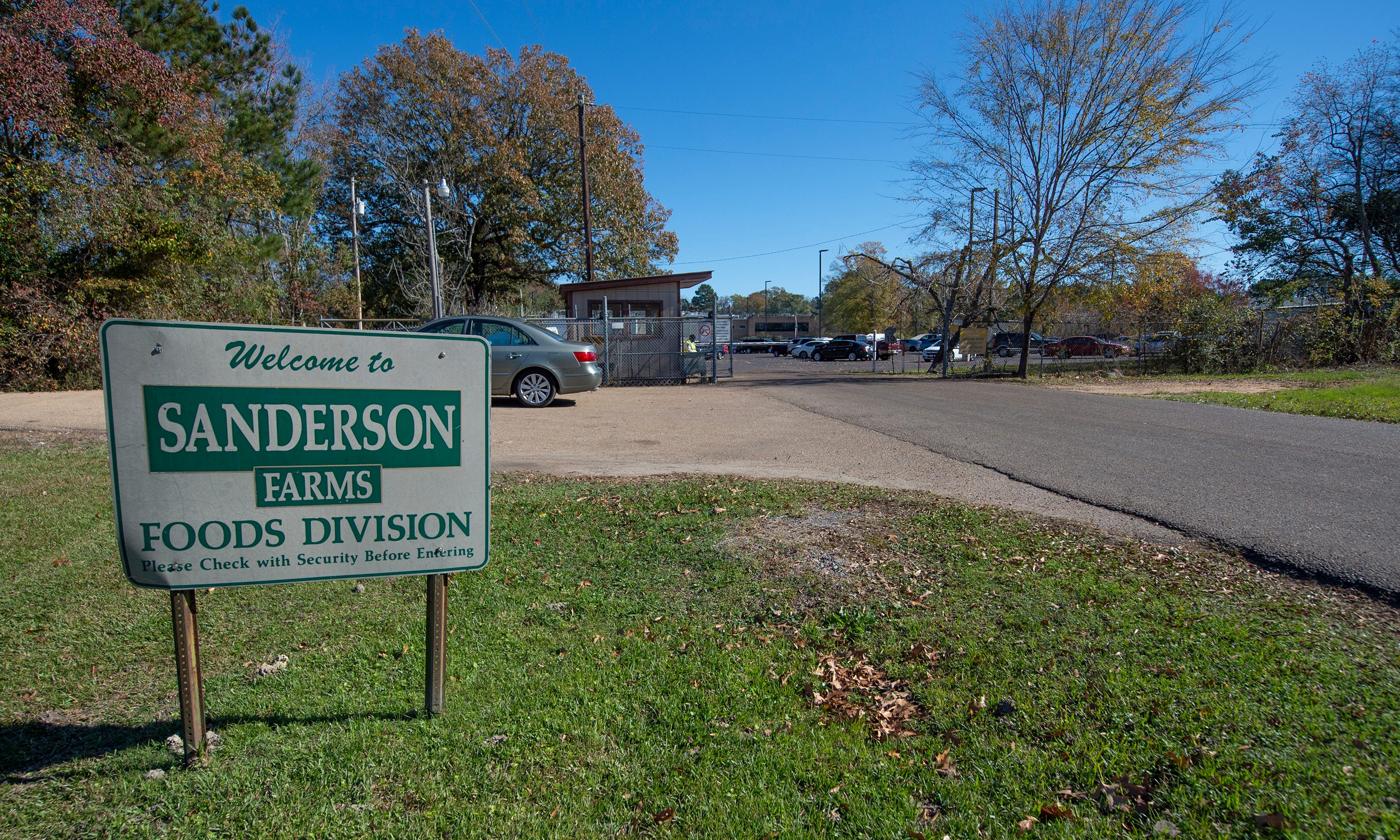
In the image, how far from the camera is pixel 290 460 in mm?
2494

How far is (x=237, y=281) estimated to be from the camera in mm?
20281

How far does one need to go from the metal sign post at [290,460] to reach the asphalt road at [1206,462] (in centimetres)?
494

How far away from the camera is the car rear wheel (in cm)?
1338

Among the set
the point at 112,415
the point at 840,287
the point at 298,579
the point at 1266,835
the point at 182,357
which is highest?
the point at 840,287

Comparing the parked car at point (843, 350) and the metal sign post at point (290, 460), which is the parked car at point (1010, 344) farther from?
the metal sign post at point (290, 460)

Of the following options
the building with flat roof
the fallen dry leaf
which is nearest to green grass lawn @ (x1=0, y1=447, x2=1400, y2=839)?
the fallen dry leaf

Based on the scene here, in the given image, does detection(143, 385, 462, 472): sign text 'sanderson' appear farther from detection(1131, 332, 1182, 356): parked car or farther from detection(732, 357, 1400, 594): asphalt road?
detection(1131, 332, 1182, 356): parked car

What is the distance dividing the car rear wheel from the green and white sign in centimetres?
1090

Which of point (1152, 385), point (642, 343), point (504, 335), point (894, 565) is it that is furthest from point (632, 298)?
point (894, 565)

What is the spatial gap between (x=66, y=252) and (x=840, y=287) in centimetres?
7214

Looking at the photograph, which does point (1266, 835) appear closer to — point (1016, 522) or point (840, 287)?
point (1016, 522)

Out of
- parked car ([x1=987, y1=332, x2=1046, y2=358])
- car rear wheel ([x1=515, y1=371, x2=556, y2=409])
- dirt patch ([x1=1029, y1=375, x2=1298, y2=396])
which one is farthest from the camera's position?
parked car ([x1=987, y1=332, x2=1046, y2=358])

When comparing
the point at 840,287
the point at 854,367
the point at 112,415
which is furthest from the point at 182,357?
the point at 840,287

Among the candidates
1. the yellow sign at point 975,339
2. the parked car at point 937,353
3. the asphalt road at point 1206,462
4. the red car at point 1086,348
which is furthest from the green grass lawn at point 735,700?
the red car at point 1086,348
